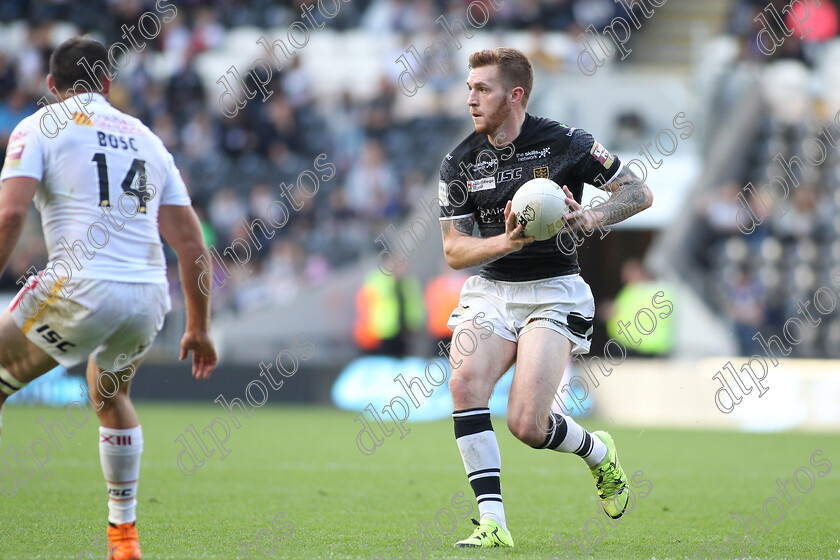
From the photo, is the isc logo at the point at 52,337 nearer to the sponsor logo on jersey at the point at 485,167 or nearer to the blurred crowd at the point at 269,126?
the sponsor logo on jersey at the point at 485,167

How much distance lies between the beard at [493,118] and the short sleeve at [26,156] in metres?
2.29

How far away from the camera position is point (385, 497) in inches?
304

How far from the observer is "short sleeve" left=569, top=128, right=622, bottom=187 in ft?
19.3

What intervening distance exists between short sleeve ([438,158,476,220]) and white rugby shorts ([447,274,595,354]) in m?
0.44

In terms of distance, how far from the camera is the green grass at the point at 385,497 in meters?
5.60

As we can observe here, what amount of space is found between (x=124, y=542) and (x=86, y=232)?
1346 millimetres

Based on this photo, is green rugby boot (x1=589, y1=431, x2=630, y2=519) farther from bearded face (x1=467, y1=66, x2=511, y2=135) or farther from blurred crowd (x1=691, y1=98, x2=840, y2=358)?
blurred crowd (x1=691, y1=98, x2=840, y2=358)

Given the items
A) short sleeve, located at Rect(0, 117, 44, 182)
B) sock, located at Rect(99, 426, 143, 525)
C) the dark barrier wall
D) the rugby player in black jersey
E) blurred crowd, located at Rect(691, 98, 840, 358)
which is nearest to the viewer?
short sleeve, located at Rect(0, 117, 44, 182)

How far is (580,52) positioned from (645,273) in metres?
5.84

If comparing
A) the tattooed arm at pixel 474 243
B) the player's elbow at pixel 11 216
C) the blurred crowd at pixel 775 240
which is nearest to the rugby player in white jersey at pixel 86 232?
the player's elbow at pixel 11 216

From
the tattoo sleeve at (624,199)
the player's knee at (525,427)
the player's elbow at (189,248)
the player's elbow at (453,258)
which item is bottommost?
the player's knee at (525,427)

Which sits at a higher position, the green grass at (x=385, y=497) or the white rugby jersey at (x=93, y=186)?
the white rugby jersey at (x=93, y=186)

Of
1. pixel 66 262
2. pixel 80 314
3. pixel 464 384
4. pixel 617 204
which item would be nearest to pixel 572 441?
pixel 464 384

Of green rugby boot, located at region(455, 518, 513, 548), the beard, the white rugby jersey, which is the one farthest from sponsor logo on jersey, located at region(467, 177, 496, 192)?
the white rugby jersey
